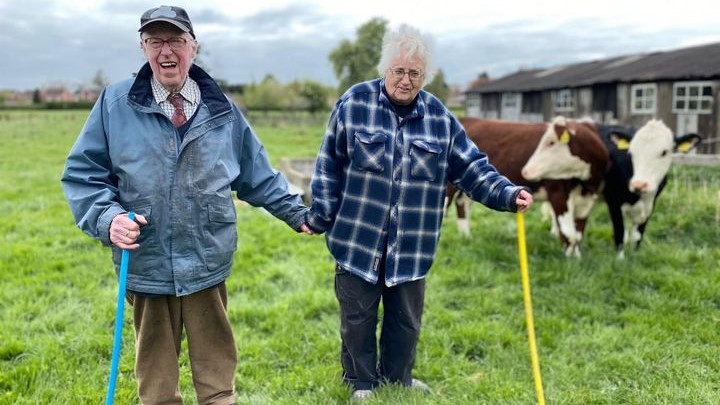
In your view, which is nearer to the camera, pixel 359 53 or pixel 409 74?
pixel 409 74

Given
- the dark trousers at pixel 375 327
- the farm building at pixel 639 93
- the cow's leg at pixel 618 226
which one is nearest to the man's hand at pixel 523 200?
the dark trousers at pixel 375 327

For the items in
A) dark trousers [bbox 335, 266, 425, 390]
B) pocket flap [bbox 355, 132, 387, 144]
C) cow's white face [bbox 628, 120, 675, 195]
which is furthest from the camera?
cow's white face [bbox 628, 120, 675, 195]

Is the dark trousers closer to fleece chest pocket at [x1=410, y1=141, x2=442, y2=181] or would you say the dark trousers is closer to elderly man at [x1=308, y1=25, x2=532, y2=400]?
elderly man at [x1=308, y1=25, x2=532, y2=400]

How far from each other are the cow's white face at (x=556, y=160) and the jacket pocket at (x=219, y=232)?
4.26m

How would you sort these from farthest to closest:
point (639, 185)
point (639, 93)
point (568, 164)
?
1. point (639, 93)
2. point (568, 164)
3. point (639, 185)

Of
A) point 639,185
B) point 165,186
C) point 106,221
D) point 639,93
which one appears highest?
point 639,93

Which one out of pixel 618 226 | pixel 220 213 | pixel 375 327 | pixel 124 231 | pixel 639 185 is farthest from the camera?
pixel 618 226

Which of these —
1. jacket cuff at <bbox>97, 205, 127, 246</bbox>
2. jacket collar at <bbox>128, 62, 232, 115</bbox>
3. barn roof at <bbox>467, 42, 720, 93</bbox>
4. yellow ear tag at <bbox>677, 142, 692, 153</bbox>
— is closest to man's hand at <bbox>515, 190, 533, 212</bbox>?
jacket collar at <bbox>128, 62, 232, 115</bbox>

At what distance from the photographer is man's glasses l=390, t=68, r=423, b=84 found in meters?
3.02

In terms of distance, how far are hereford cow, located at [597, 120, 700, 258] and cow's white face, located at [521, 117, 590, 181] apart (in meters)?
0.48

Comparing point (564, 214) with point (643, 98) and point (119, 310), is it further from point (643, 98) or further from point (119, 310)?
point (643, 98)

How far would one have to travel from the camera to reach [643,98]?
1694 centimetres

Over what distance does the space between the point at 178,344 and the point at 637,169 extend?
16.8 ft

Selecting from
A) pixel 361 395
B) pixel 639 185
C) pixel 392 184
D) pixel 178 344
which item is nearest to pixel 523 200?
pixel 392 184
